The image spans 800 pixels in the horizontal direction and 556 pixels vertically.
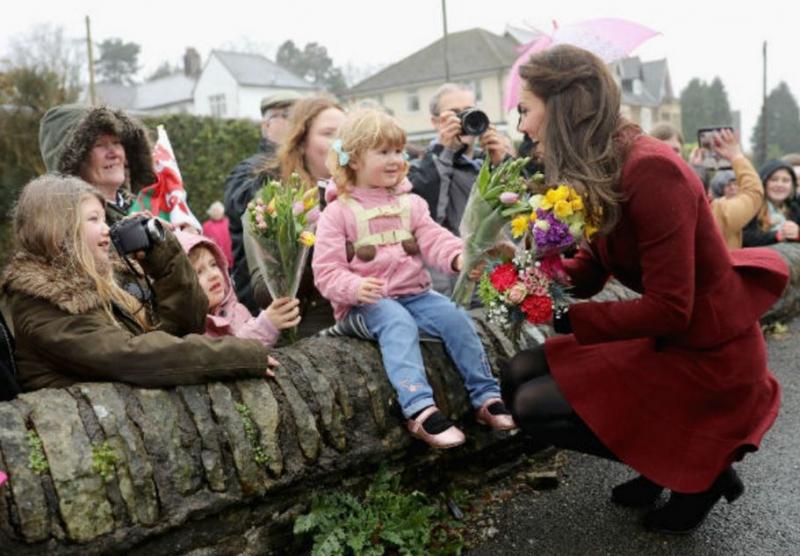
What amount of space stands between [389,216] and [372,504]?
1293 millimetres

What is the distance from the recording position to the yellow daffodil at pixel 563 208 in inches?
109

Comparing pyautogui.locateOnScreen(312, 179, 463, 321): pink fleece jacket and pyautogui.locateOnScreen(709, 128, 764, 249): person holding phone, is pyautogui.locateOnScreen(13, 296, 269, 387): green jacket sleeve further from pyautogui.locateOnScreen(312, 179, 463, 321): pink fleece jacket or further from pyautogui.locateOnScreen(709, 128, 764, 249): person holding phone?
pyautogui.locateOnScreen(709, 128, 764, 249): person holding phone

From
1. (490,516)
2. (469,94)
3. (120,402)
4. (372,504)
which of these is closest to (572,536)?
(490,516)

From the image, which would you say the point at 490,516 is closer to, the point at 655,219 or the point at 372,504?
the point at 372,504

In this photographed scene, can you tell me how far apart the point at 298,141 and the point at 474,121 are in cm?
101

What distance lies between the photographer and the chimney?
5794cm

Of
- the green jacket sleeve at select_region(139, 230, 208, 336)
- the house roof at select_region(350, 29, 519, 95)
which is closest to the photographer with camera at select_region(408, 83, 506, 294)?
the green jacket sleeve at select_region(139, 230, 208, 336)

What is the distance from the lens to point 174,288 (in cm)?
298

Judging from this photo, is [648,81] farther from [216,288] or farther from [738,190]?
[216,288]

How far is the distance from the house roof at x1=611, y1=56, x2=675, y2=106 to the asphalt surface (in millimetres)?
57063

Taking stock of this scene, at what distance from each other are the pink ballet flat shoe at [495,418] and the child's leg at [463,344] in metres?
0.03

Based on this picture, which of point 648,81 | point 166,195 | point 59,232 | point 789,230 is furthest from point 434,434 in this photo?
point 648,81

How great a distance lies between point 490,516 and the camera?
3.23m

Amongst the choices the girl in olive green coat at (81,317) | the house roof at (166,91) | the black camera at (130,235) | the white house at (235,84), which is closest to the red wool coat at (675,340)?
the girl in olive green coat at (81,317)
